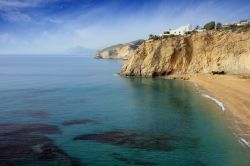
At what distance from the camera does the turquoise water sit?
24.9 meters

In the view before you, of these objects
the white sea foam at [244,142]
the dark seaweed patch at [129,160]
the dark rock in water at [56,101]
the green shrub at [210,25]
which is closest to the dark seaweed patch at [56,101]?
the dark rock in water at [56,101]

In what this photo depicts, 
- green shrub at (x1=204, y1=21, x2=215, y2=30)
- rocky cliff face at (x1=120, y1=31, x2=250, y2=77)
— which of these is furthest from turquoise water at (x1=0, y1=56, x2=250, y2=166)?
green shrub at (x1=204, y1=21, x2=215, y2=30)

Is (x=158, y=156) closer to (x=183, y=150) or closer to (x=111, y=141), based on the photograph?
(x=183, y=150)

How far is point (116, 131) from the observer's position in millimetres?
32344

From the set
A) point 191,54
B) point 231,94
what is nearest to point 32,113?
point 231,94

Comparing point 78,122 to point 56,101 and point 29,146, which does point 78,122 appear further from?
point 56,101

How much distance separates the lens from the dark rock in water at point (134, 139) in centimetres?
2758

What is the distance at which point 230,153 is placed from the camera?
26.2 meters

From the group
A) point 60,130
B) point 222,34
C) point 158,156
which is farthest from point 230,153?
point 222,34

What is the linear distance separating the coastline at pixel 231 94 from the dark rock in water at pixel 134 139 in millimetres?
6272

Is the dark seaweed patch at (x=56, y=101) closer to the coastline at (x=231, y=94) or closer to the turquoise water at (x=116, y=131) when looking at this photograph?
the turquoise water at (x=116, y=131)

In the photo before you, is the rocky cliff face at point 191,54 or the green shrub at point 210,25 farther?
the green shrub at point 210,25

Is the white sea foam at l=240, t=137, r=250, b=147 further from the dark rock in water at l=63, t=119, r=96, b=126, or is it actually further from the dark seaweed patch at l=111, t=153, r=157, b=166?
the dark rock in water at l=63, t=119, r=96, b=126

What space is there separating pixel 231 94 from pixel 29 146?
33230 millimetres
